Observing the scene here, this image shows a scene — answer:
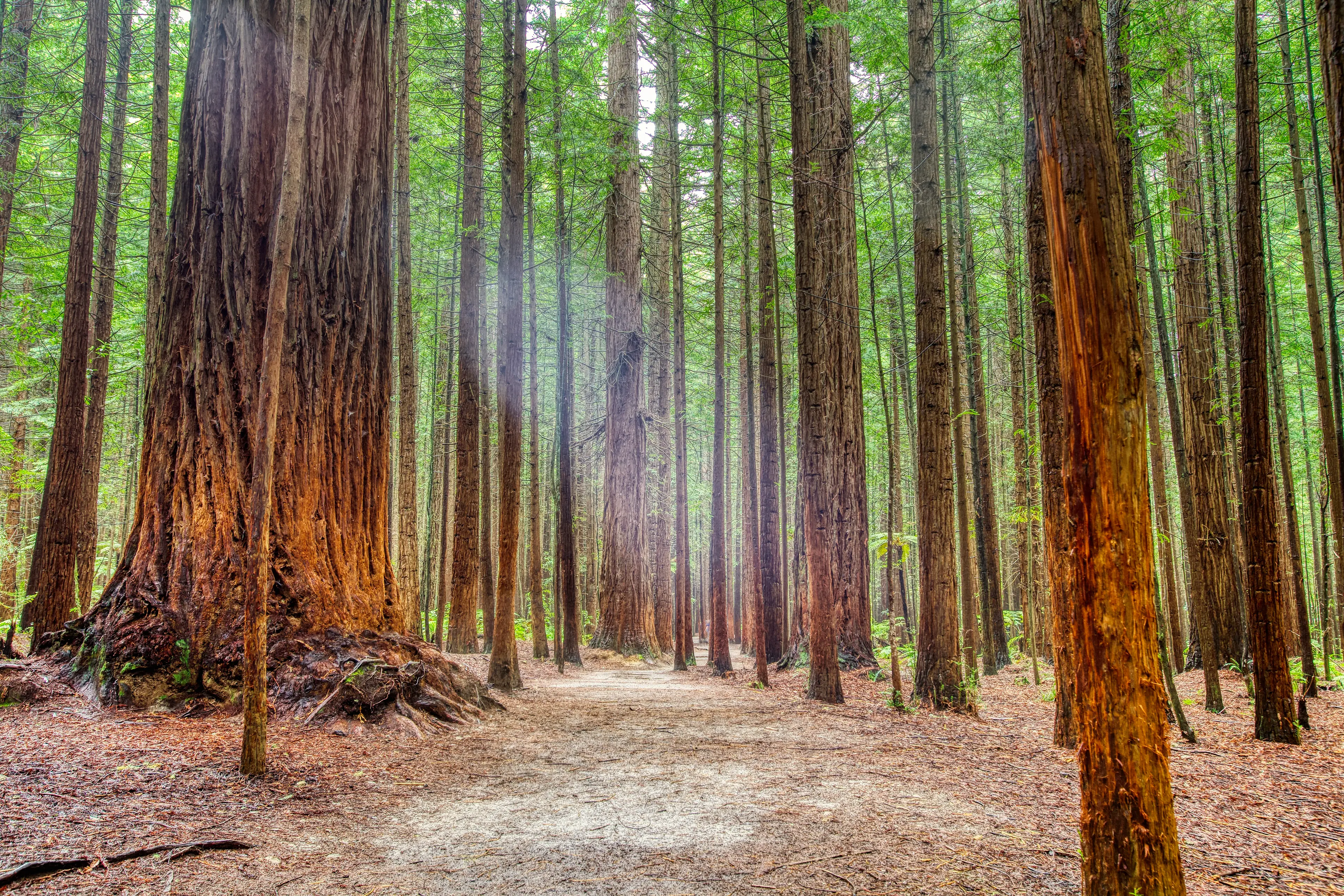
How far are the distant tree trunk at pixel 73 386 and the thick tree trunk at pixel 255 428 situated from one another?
12.3ft

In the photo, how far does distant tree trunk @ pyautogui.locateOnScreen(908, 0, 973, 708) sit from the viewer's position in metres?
7.60

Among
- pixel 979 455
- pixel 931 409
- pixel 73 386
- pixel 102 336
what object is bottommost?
pixel 979 455

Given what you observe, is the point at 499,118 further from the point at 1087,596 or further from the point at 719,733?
the point at 1087,596

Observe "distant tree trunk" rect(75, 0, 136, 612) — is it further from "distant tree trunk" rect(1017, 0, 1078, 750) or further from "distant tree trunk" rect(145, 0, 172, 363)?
"distant tree trunk" rect(1017, 0, 1078, 750)

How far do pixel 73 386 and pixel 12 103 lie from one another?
5.01 meters

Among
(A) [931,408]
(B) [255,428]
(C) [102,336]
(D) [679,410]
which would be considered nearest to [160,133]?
(C) [102,336]

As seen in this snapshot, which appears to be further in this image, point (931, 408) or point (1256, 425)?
point (931, 408)

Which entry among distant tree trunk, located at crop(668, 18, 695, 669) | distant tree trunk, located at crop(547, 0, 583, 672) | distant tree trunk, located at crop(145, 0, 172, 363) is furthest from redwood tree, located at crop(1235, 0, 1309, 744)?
distant tree trunk, located at crop(145, 0, 172, 363)

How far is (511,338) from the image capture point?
9117 millimetres

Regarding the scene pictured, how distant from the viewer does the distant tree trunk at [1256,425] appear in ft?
18.6

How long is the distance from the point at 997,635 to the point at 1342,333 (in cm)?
1429

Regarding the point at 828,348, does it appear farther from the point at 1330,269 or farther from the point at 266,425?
the point at 266,425

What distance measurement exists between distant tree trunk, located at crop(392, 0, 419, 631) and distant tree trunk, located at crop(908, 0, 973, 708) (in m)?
7.64

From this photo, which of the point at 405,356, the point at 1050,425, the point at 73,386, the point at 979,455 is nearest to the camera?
the point at 1050,425
